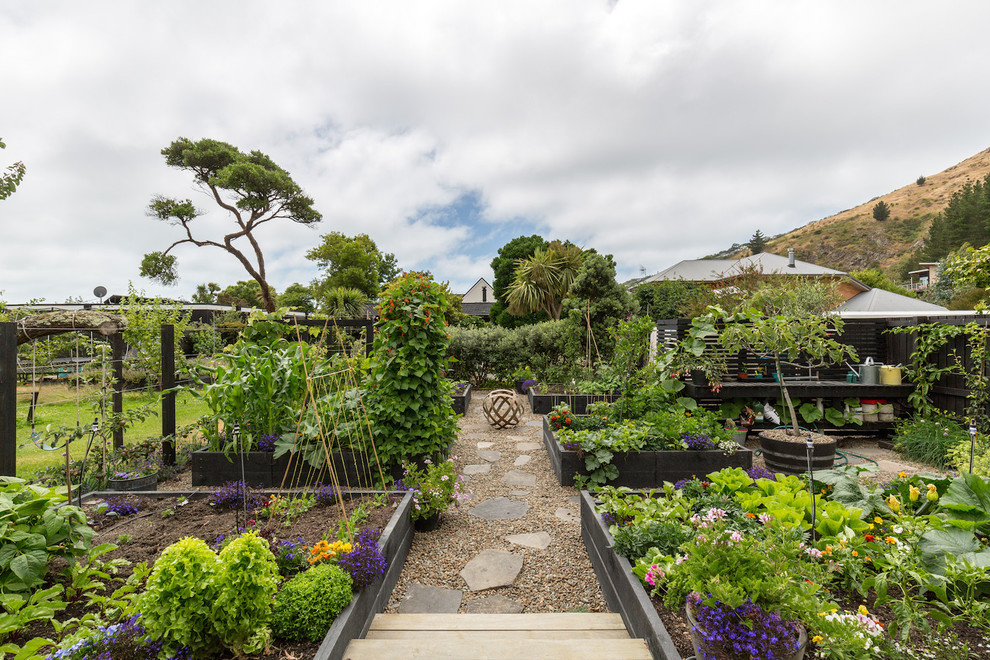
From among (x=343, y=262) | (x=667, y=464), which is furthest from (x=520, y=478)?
(x=343, y=262)

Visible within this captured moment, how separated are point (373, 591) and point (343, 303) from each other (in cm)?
1157

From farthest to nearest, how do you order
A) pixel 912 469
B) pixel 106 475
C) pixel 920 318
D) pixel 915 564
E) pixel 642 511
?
pixel 920 318 < pixel 912 469 < pixel 106 475 < pixel 642 511 < pixel 915 564

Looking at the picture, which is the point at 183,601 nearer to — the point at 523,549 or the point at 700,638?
the point at 700,638

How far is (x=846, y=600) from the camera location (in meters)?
1.74

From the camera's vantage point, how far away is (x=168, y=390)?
432cm

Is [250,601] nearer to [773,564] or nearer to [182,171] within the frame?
[773,564]

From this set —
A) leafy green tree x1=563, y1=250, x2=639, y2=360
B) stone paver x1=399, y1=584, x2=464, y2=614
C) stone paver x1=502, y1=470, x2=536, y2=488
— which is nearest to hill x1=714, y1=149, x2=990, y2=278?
leafy green tree x1=563, y1=250, x2=639, y2=360

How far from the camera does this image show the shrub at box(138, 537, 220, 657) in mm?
1412

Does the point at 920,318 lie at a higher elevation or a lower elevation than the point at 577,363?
higher

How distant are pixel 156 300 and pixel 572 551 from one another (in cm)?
757

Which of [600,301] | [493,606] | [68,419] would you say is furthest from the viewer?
[600,301]

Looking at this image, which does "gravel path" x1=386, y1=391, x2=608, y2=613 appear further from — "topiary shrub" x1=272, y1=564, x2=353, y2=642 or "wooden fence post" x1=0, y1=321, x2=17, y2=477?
"wooden fence post" x1=0, y1=321, x2=17, y2=477

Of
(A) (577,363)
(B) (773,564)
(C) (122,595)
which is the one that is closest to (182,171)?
(A) (577,363)

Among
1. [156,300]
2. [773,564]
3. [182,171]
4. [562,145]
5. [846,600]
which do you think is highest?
[182,171]
